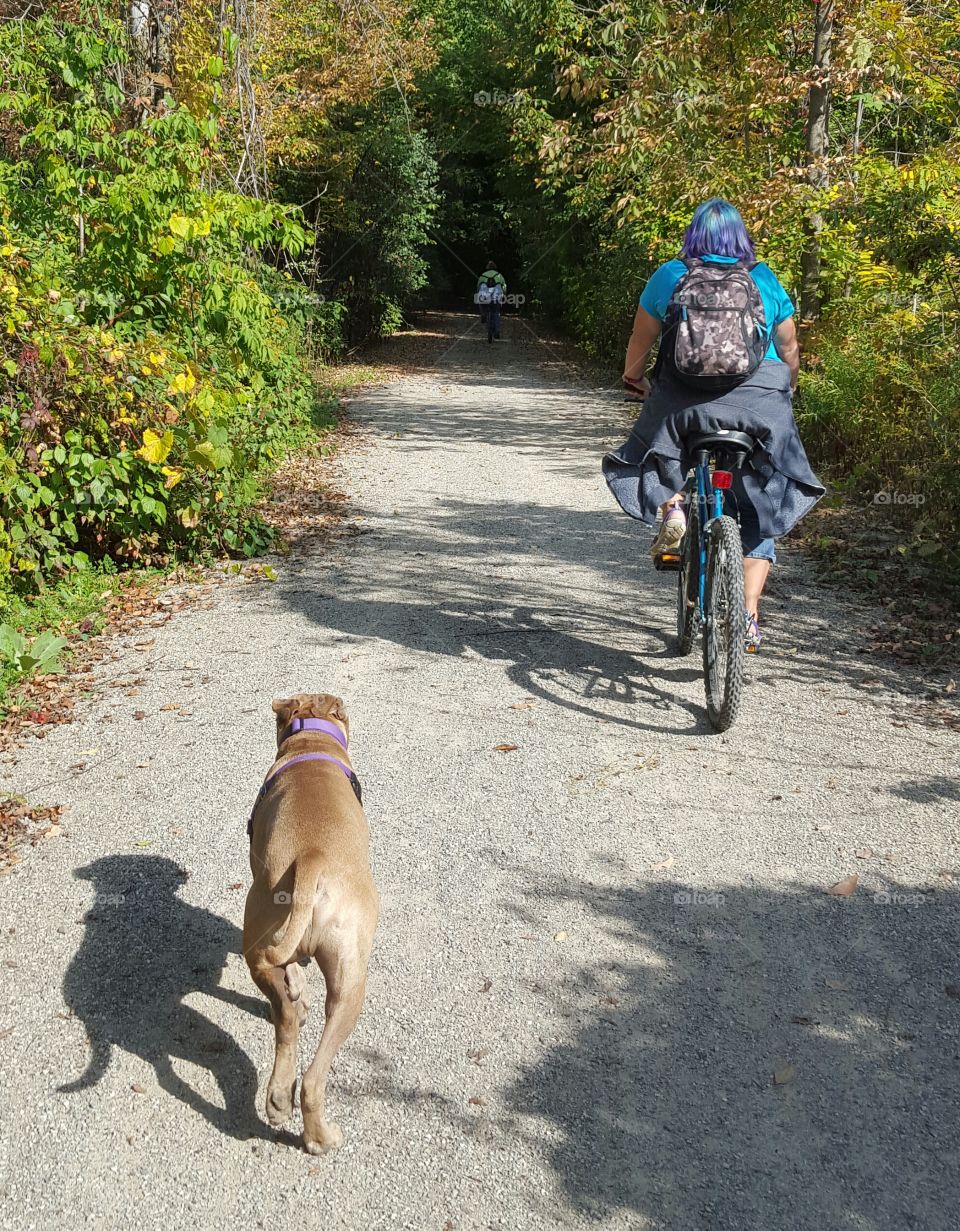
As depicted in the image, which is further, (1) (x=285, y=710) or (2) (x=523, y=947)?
(1) (x=285, y=710)

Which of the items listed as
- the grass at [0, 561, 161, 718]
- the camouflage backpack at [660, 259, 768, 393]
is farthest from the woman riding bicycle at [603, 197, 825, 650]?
the grass at [0, 561, 161, 718]

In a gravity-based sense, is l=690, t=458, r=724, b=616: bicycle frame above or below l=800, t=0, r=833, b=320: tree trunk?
below

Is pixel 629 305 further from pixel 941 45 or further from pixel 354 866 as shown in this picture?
pixel 354 866

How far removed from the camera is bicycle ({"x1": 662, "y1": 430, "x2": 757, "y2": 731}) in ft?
16.3

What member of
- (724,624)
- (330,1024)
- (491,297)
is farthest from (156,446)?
(491,297)

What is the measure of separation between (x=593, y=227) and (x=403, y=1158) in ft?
76.3

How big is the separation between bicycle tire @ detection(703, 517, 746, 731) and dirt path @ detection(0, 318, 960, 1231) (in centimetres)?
20

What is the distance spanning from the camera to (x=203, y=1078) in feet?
9.96

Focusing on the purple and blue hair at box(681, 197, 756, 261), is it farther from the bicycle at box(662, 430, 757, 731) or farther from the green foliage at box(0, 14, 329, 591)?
the green foliage at box(0, 14, 329, 591)

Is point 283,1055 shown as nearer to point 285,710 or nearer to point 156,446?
point 285,710

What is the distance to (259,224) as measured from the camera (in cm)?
793

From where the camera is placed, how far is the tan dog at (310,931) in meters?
2.66

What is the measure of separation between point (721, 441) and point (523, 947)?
261 cm

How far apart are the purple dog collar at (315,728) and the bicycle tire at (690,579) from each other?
2.30m
